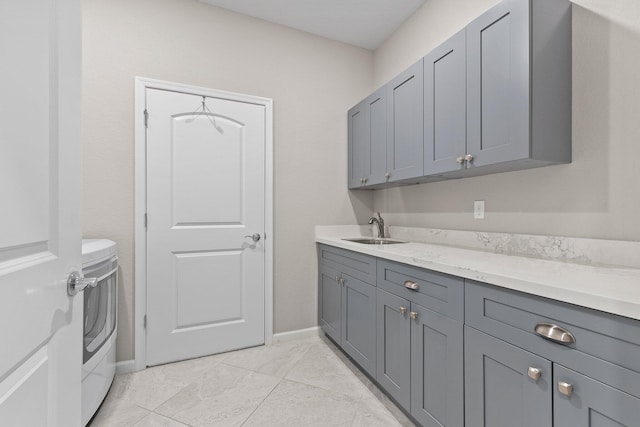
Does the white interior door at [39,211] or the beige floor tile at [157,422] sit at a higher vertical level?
the white interior door at [39,211]

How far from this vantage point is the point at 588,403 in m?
0.84

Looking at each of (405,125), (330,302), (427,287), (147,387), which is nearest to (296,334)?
(330,302)

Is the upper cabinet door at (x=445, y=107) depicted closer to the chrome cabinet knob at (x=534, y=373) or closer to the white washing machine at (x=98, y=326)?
the chrome cabinet knob at (x=534, y=373)

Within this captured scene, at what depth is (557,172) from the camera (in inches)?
59.0

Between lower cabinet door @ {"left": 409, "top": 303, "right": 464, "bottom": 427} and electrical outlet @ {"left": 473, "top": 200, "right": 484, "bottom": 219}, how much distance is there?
801 millimetres

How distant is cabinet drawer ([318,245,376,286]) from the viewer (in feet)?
6.37

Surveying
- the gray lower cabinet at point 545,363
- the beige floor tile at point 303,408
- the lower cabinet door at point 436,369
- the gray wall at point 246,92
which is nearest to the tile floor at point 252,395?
the beige floor tile at point 303,408

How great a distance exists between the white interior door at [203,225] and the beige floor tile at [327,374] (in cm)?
52

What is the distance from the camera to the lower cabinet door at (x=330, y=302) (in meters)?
2.39

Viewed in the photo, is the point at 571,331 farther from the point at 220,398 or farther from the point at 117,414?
the point at 117,414

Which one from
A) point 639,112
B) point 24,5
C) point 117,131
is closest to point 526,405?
point 639,112

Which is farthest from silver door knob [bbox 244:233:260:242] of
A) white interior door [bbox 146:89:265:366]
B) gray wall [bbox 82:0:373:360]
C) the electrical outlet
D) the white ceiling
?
the white ceiling

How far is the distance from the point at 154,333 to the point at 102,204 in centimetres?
102

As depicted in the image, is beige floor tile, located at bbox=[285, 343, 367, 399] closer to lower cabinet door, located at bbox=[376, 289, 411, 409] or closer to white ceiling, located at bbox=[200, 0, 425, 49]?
lower cabinet door, located at bbox=[376, 289, 411, 409]
